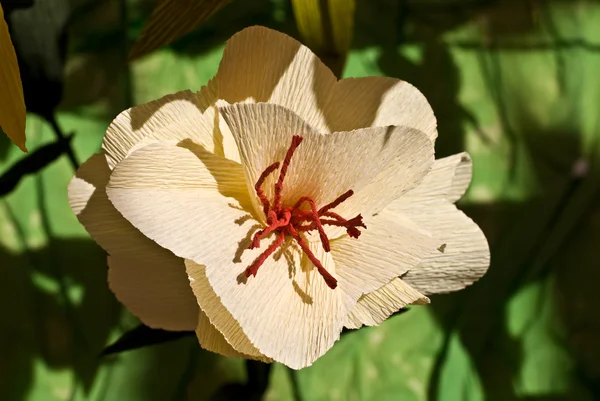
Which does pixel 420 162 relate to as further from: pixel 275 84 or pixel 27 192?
pixel 27 192

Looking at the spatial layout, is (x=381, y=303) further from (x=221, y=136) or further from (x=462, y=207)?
(x=462, y=207)

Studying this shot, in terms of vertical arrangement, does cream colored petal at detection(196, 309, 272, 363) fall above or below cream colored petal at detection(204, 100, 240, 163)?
below

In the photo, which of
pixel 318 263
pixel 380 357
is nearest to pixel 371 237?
pixel 318 263

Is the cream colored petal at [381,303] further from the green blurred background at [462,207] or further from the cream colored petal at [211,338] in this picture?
the green blurred background at [462,207]

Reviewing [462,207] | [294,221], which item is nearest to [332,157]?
[294,221]

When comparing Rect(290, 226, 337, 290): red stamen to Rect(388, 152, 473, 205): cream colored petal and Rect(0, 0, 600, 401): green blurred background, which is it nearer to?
Rect(388, 152, 473, 205): cream colored petal

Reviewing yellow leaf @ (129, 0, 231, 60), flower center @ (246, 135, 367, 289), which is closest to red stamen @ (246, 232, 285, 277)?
flower center @ (246, 135, 367, 289)

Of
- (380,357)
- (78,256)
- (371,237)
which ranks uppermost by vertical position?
(371,237)

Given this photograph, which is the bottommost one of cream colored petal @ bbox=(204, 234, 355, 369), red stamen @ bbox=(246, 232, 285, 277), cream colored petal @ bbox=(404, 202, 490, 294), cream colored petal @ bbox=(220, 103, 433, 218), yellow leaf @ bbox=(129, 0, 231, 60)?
cream colored petal @ bbox=(404, 202, 490, 294)
